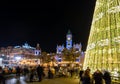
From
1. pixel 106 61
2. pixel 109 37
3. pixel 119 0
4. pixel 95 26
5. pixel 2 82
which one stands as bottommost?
pixel 2 82

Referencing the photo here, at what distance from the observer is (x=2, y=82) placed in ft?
56.9

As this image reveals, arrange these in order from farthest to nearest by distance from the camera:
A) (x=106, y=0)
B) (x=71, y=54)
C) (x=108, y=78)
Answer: (x=71, y=54) < (x=106, y=0) < (x=108, y=78)

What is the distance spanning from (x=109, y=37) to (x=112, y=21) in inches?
53.3

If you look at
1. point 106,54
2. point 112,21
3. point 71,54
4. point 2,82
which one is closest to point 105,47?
point 106,54

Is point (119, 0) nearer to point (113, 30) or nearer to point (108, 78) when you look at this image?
point (113, 30)

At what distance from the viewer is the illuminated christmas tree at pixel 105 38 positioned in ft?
57.5

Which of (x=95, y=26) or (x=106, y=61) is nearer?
(x=106, y=61)

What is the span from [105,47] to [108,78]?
3.92 meters

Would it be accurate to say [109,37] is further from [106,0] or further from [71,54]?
[71,54]

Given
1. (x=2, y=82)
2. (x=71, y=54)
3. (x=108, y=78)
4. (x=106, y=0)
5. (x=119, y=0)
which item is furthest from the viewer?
(x=71, y=54)

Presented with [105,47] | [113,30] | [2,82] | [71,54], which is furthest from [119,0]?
[71,54]

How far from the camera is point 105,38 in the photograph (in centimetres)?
1875

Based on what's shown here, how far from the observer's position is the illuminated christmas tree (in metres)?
17.5

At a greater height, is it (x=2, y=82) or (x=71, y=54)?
(x=71, y=54)
